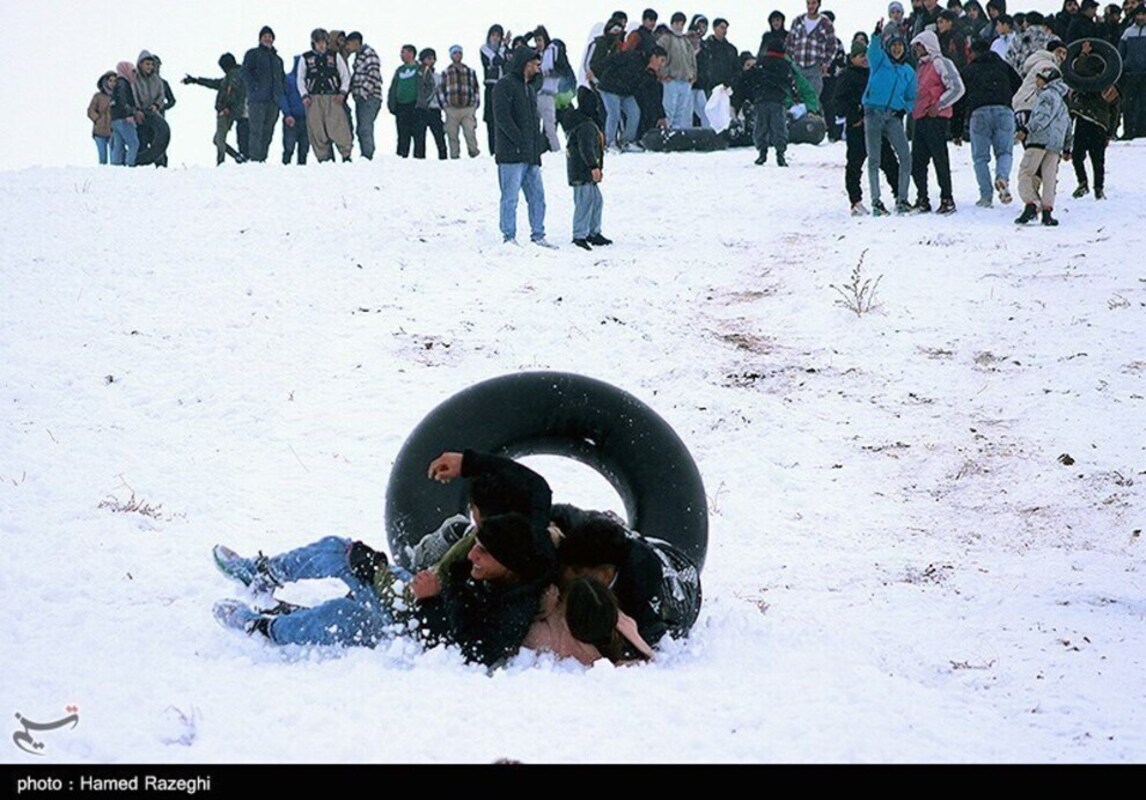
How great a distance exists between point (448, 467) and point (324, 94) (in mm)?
13711

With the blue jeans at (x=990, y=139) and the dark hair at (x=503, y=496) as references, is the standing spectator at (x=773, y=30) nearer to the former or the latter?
the blue jeans at (x=990, y=139)

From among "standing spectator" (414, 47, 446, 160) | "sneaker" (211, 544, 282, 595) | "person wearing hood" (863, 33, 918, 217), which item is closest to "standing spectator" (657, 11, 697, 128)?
"standing spectator" (414, 47, 446, 160)

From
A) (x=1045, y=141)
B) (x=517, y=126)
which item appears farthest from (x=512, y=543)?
(x=1045, y=141)

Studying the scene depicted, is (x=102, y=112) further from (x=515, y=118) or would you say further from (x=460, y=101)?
(x=515, y=118)

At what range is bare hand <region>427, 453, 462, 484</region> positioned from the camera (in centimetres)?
454

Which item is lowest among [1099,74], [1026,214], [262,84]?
[1026,214]

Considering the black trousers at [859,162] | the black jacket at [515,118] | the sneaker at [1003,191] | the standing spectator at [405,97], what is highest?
the standing spectator at [405,97]

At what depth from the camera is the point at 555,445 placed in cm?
496

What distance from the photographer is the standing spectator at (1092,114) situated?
43.4 ft

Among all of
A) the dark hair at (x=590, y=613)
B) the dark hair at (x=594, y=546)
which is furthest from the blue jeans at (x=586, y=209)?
the dark hair at (x=590, y=613)

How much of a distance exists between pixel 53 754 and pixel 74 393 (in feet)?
17.4

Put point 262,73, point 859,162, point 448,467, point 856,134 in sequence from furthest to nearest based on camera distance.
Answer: point 262,73 → point 859,162 → point 856,134 → point 448,467

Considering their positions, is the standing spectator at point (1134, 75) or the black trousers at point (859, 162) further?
the standing spectator at point (1134, 75)

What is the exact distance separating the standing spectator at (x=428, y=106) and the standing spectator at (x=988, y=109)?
8044mm
